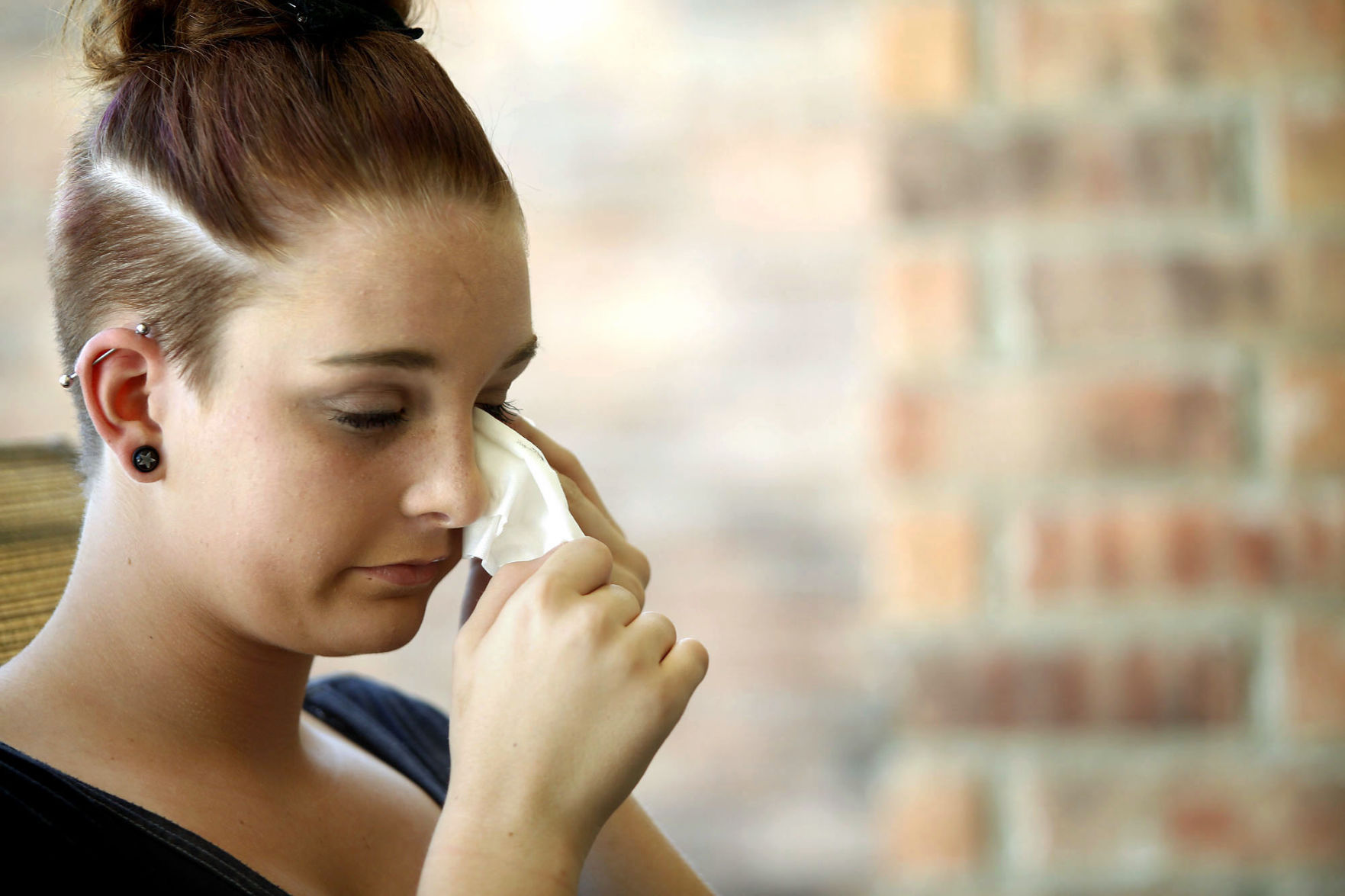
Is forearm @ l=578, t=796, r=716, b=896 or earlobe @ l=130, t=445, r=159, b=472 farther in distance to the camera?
forearm @ l=578, t=796, r=716, b=896

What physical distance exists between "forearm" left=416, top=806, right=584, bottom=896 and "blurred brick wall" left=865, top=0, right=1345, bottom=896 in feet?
2.01

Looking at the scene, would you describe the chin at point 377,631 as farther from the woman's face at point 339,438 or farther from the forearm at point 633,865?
the forearm at point 633,865

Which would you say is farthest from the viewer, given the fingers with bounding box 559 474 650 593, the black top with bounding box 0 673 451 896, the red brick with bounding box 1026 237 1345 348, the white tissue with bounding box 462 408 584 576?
the red brick with bounding box 1026 237 1345 348

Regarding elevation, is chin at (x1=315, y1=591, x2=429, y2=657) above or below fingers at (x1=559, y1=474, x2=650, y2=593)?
below

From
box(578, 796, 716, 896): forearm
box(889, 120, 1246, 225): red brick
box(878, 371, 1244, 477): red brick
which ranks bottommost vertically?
box(578, 796, 716, 896): forearm

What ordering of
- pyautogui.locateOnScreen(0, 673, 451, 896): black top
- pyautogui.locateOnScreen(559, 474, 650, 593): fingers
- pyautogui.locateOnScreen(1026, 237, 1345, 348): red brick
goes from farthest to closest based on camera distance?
1. pyautogui.locateOnScreen(1026, 237, 1345, 348): red brick
2. pyautogui.locateOnScreen(559, 474, 650, 593): fingers
3. pyautogui.locateOnScreen(0, 673, 451, 896): black top

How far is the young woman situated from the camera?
0.59 m

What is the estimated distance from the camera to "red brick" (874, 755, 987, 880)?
112 cm

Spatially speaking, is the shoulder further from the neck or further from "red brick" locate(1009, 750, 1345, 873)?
"red brick" locate(1009, 750, 1345, 873)

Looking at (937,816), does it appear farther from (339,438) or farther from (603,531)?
(339,438)

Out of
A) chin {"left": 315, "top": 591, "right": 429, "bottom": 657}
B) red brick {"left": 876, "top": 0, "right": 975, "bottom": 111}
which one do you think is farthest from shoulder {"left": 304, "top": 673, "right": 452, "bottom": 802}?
red brick {"left": 876, "top": 0, "right": 975, "bottom": 111}

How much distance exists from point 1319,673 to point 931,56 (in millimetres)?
617

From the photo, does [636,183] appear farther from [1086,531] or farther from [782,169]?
[1086,531]

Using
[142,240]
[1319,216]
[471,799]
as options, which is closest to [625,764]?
[471,799]
